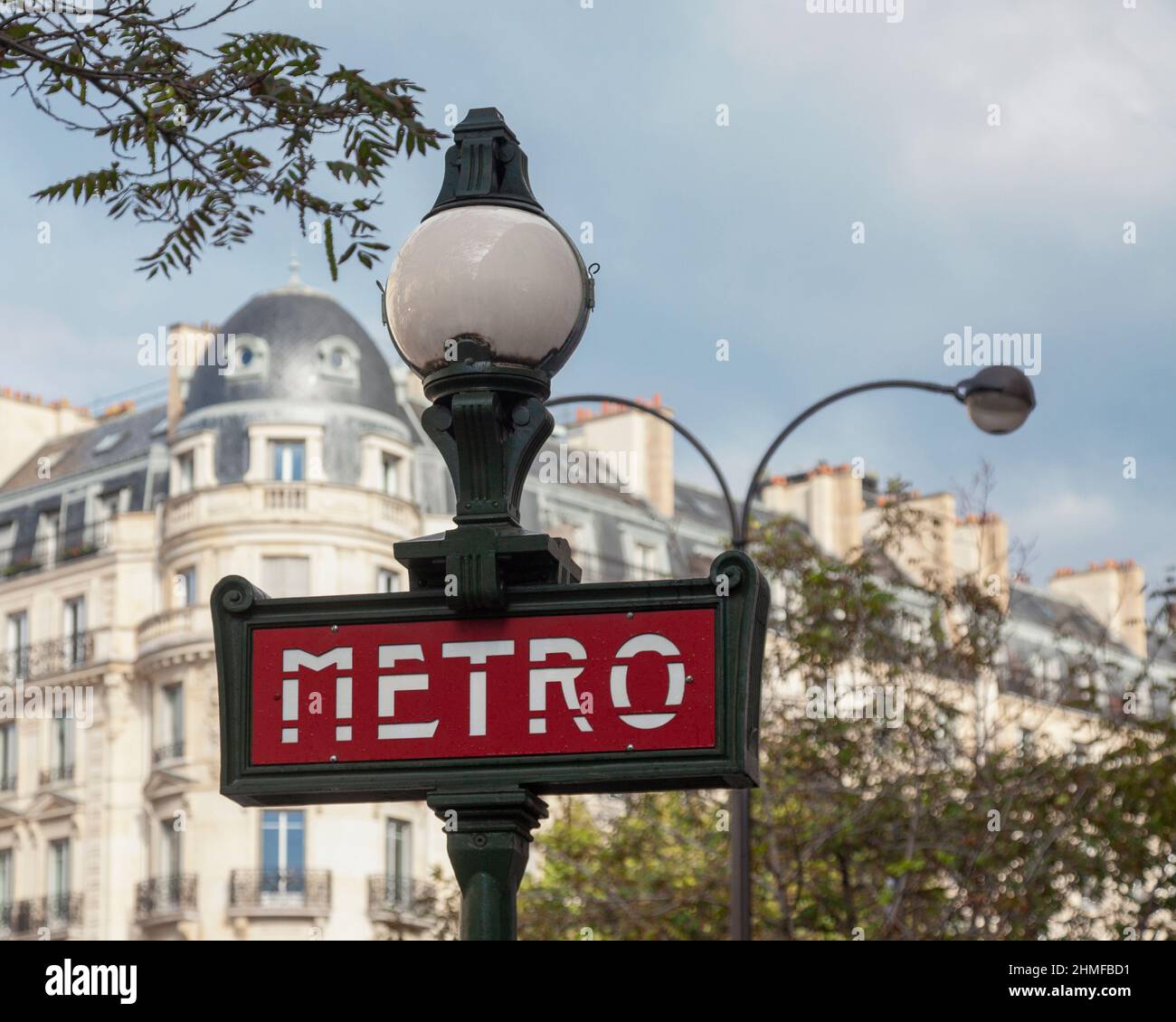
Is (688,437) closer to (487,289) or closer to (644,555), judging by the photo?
(487,289)

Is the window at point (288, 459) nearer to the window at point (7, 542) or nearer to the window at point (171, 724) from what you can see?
the window at point (171, 724)

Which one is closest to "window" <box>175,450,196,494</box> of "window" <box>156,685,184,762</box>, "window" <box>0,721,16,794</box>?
"window" <box>156,685,184,762</box>

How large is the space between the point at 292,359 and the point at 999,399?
1261 inches

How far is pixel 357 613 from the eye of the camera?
5.23m

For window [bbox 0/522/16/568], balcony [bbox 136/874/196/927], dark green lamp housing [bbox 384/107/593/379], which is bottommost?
balcony [bbox 136/874/196/927]

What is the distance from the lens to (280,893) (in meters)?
47.2

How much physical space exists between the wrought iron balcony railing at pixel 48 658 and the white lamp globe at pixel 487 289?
155 ft

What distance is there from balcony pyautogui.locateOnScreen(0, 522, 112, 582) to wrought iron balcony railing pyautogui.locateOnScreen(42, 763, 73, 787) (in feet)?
15.7

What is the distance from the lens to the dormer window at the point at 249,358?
4956 centimetres

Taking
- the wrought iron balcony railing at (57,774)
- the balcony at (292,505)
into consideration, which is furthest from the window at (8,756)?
the balcony at (292,505)

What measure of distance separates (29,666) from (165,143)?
47.3m

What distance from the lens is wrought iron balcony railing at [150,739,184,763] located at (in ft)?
160

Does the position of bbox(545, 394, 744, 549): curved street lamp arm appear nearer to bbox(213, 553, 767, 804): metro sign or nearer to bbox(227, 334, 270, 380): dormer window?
bbox(213, 553, 767, 804): metro sign
